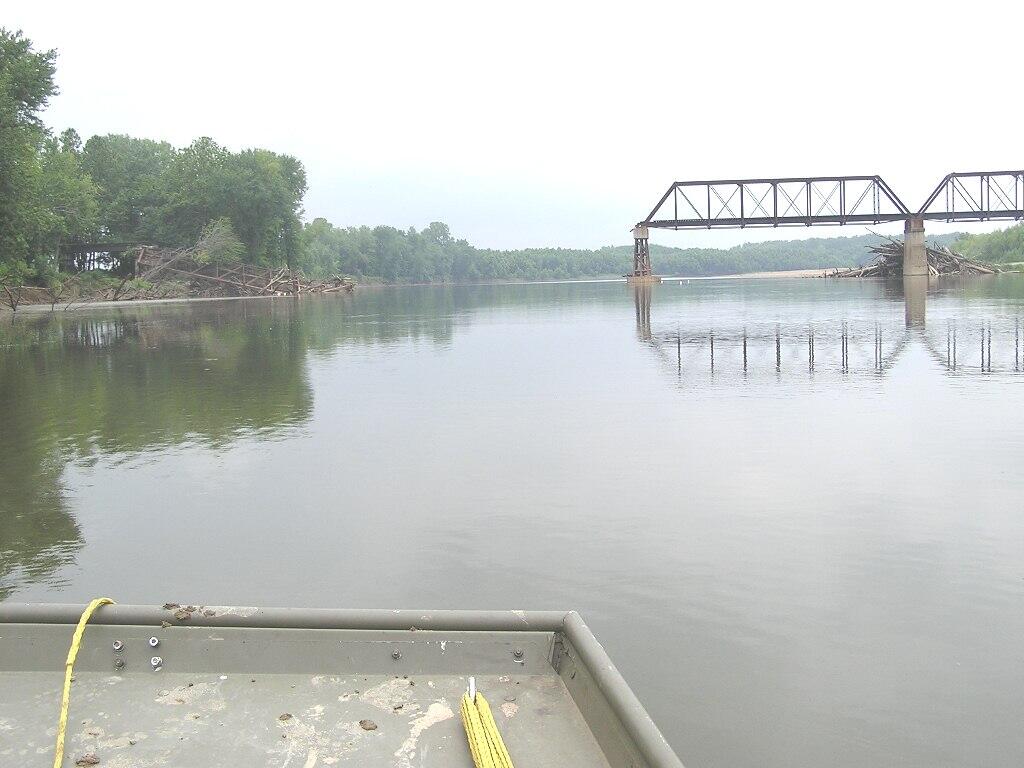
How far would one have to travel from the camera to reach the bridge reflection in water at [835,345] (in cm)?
1802

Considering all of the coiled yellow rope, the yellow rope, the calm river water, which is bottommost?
the calm river water

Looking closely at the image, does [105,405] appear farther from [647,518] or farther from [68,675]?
[68,675]

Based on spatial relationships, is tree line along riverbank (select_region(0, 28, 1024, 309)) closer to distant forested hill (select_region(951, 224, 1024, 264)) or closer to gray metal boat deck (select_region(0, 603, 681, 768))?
distant forested hill (select_region(951, 224, 1024, 264))

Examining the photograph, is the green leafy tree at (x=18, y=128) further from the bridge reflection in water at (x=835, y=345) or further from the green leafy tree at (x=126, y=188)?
the green leafy tree at (x=126, y=188)

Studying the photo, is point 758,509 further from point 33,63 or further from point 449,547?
point 33,63

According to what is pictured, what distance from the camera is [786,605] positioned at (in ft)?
20.1

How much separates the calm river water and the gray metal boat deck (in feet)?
2.90

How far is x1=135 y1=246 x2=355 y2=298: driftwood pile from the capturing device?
76938 millimetres

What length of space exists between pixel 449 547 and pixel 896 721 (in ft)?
12.5

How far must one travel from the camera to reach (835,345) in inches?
870

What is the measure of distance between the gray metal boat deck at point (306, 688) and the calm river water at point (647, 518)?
88 cm

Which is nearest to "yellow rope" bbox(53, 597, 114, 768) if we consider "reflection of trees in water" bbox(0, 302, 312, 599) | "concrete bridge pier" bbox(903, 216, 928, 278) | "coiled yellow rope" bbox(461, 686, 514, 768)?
"coiled yellow rope" bbox(461, 686, 514, 768)

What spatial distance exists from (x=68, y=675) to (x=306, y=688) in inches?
42.4

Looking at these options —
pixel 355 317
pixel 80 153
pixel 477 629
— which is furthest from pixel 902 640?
pixel 80 153
